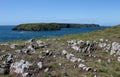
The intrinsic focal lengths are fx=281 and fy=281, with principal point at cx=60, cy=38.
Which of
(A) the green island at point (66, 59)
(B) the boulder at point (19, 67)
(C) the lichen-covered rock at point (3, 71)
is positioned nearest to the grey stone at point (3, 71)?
(C) the lichen-covered rock at point (3, 71)

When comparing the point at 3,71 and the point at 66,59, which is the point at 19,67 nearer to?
the point at 3,71

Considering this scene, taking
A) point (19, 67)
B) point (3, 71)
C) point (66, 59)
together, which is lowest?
point (3, 71)

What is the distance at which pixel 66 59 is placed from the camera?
21.6 m

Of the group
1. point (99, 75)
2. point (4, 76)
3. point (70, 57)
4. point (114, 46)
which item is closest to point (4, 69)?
point (4, 76)

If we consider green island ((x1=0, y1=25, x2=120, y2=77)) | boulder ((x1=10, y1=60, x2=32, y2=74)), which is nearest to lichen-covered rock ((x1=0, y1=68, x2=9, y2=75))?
green island ((x1=0, y1=25, x2=120, y2=77))

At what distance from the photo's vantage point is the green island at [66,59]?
19.2 m

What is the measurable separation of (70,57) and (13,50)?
5.16 m

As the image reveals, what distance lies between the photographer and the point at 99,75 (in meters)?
18.9

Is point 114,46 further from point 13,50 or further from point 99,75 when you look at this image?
point 13,50

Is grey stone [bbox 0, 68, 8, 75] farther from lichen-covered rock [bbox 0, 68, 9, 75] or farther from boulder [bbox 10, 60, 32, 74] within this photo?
boulder [bbox 10, 60, 32, 74]

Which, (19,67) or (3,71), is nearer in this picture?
(19,67)

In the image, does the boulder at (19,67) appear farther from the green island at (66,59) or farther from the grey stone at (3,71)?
the grey stone at (3,71)

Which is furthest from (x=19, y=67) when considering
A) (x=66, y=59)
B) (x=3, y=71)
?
(x=66, y=59)

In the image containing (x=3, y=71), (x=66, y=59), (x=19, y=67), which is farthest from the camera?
(x=66, y=59)
